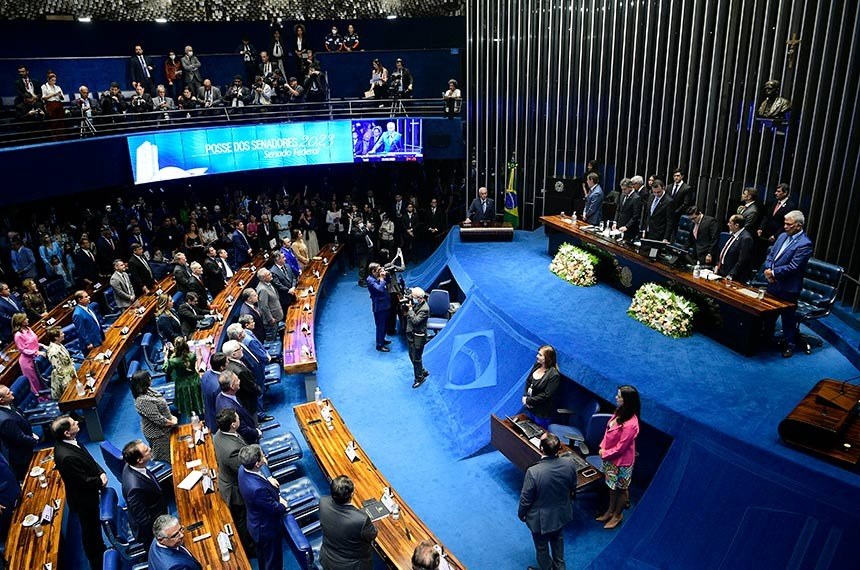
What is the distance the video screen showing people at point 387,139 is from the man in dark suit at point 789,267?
419 inches

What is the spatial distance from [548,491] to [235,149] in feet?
42.1

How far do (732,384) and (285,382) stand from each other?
6.67 meters

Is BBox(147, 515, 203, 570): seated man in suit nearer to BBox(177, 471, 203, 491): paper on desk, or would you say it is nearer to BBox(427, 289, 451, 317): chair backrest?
BBox(177, 471, 203, 491): paper on desk

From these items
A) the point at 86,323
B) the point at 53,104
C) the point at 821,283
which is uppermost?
the point at 53,104

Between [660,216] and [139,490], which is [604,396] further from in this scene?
[139,490]

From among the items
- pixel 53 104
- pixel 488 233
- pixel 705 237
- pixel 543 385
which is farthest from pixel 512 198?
pixel 53 104

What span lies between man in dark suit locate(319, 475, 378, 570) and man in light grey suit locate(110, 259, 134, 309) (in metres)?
7.85

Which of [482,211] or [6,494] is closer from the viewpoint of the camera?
[6,494]

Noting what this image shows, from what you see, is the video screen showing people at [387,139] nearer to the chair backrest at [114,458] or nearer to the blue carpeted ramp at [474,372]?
the blue carpeted ramp at [474,372]

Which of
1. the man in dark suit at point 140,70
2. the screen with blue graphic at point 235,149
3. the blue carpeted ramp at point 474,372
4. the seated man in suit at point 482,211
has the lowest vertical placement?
the blue carpeted ramp at point 474,372

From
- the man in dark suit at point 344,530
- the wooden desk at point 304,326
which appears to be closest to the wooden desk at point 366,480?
the man in dark suit at point 344,530

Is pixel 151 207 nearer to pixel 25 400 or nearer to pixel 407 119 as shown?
pixel 407 119

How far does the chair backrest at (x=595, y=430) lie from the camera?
661 centimetres

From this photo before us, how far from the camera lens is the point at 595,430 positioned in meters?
6.75
